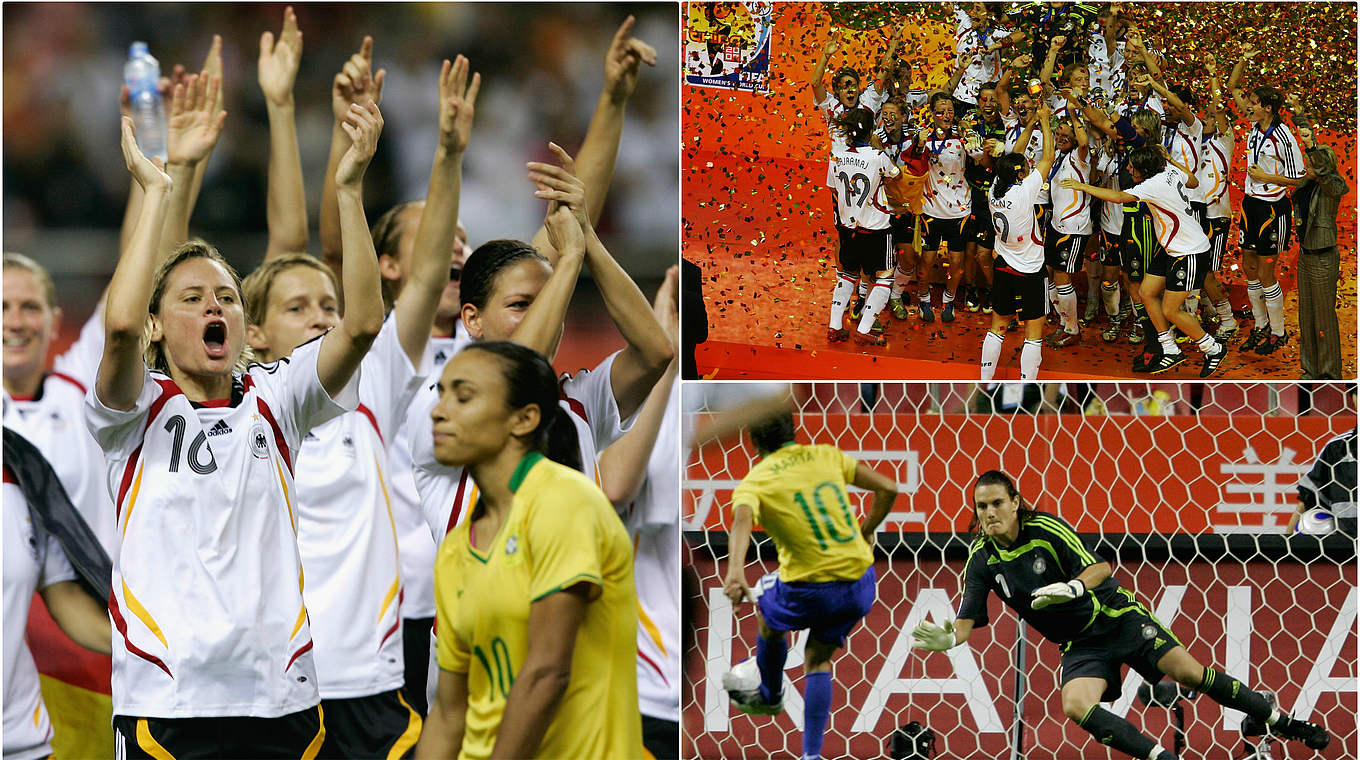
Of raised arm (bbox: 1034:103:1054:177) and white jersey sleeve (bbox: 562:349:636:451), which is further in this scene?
raised arm (bbox: 1034:103:1054:177)

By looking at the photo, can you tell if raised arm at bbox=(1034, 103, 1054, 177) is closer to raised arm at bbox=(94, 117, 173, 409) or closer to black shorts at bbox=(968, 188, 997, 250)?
black shorts at bbox=(968, 188, 997, 250)

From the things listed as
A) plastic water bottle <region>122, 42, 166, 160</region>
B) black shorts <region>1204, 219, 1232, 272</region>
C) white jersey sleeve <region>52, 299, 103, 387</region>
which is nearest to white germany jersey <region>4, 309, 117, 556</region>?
white jersey sleeve <region>52, 299, 103, 387</region>

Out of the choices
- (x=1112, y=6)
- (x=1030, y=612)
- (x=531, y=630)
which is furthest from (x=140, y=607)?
(x=1112, y=6)

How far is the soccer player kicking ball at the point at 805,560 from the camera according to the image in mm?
3197

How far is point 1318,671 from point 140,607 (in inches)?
115

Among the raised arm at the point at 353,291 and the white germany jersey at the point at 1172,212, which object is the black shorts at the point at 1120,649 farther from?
the raised arm at the point at 353,291

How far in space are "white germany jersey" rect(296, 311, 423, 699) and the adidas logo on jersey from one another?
0.39m

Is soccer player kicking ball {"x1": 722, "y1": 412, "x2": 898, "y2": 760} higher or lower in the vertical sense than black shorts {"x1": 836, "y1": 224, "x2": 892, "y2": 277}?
lower

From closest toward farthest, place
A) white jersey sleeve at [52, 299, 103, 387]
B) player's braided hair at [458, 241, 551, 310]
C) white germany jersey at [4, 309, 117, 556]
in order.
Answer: player's braided hair at [458, 241, 551, 310] < white germany jersey at [4, 309, 117, 556] < white jersey sleeve at [52, 299, 103, 387]

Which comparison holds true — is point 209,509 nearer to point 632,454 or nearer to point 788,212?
point 632,454

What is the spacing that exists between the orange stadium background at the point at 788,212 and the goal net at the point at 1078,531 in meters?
0.07

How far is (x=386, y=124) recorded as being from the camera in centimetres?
382

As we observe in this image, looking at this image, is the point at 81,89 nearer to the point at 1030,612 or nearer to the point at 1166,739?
the point at 1030,612

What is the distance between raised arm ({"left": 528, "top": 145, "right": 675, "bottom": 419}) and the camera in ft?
9.57
